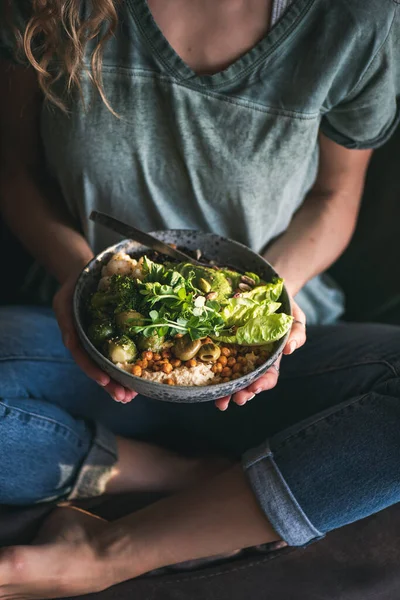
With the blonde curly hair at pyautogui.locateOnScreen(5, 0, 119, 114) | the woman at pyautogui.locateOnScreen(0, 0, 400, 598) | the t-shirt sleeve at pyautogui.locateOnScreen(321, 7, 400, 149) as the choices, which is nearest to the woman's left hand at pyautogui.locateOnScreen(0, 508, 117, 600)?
the woman at pyautogui.locateOnScreen(0, 0, 400, 598)

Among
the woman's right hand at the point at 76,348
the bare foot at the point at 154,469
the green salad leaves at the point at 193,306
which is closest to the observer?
the green salad leaves at the point at 193,306

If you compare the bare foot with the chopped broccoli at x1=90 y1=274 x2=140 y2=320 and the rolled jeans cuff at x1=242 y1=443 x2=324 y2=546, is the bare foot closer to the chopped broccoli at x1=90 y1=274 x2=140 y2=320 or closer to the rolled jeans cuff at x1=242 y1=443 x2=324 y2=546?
the rolled jeans cuff at x1=242 y1=443 x2=324 y2=546

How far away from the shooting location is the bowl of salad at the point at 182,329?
0.93m

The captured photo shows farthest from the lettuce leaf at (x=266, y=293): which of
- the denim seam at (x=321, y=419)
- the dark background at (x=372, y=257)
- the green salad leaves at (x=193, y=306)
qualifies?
the dark background at (x=372, y=257)

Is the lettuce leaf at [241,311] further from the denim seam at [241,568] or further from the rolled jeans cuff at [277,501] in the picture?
the denim seam at [241,568]

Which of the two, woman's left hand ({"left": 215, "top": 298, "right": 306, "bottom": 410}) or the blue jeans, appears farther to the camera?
the blue jeans

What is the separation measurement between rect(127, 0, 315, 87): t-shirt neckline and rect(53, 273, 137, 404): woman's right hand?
1.48 ft

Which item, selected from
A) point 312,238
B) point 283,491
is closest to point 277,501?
point 283,491

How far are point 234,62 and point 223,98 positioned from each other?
0.07 m

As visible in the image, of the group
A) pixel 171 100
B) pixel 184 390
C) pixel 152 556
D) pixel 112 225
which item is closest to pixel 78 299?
pixel 112 225

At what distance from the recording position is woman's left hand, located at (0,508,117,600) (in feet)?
3.90

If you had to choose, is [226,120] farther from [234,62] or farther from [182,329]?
[182,329]

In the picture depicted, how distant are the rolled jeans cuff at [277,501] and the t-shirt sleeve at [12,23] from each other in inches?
36.0

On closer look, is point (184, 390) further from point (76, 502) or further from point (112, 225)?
point (76, 502)
